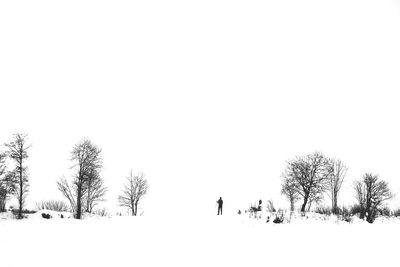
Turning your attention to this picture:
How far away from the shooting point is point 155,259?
27.8ft

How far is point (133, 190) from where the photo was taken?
46188 millimetres

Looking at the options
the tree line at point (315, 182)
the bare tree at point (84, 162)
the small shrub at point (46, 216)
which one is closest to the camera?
the small shrub at point (46, 216)

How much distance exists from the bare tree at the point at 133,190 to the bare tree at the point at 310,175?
2548cm

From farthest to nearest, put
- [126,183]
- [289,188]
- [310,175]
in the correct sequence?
[126,183] → [289,188] → [310,175]

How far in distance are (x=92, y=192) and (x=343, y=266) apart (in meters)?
40.5

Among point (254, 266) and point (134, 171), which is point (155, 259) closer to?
point (254, 266)

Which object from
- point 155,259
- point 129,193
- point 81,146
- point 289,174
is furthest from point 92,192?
point 155,259

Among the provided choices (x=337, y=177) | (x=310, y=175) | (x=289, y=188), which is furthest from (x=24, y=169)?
(x=337, y=177)

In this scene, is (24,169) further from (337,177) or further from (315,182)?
(337,177)

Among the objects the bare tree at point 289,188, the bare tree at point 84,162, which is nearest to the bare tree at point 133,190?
the bare tree at point 84,162

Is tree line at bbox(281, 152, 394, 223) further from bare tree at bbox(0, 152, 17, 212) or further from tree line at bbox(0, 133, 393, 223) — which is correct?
bare tree at bbox(0, 152, 17, 212)

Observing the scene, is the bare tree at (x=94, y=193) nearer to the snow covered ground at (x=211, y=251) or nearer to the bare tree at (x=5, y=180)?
the bare tree at (x=5, y=180)

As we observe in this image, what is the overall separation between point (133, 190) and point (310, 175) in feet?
96.9

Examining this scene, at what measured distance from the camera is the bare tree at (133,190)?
45625 millimetres
